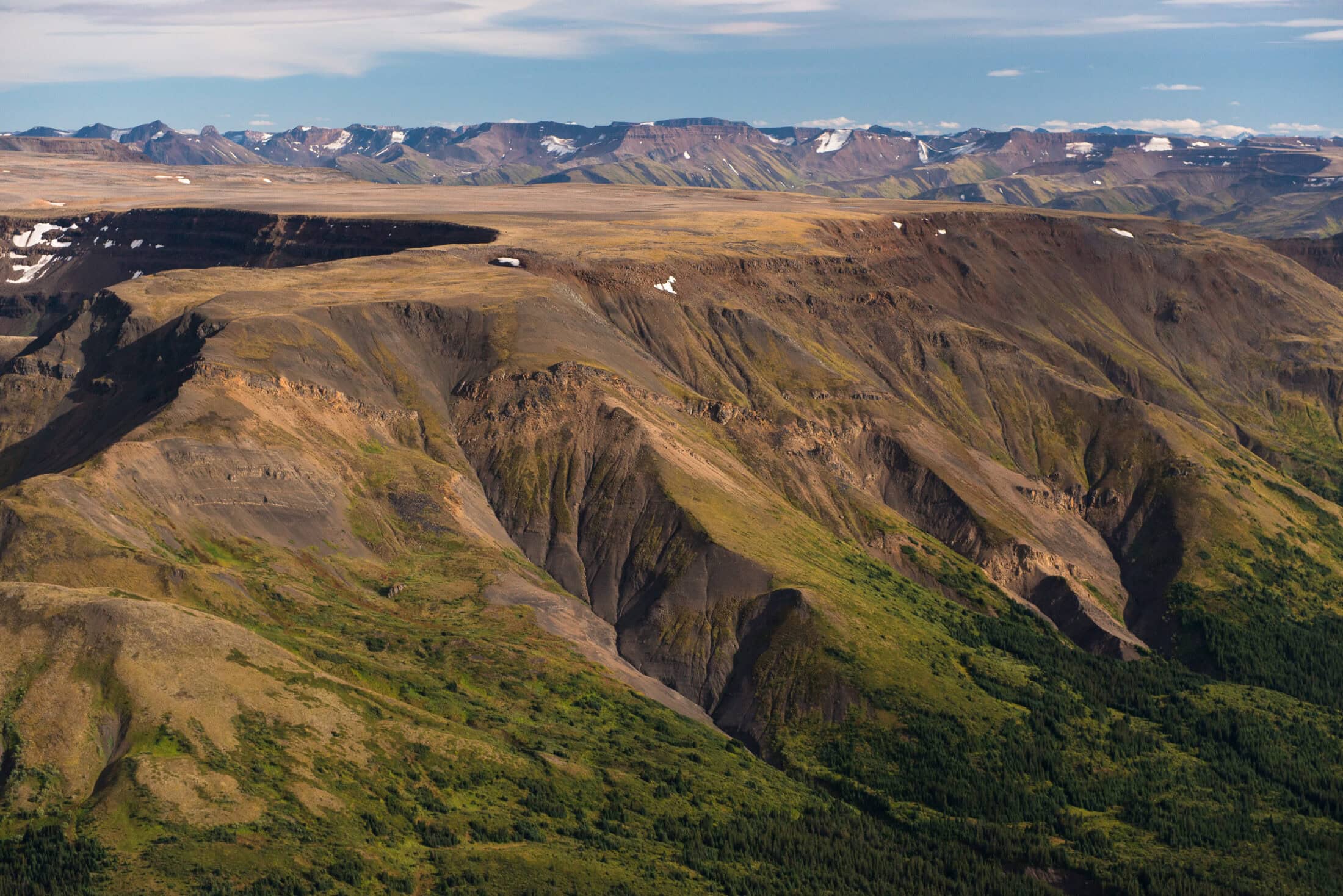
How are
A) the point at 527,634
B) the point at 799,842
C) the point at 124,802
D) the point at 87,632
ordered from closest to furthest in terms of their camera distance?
the point at 124,802, the point at 87,632, the point at 799,842, the point at 527,634

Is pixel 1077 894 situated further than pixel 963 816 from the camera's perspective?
No

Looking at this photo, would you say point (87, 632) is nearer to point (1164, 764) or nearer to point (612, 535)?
point (612, 535)

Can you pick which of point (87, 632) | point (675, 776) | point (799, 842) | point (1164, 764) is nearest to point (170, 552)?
point (87, 632)

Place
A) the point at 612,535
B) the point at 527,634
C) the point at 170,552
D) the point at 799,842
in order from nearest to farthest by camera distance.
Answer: the point at 799,842 < the point at 170,552 < the point at 527,634 < the point at 612,535

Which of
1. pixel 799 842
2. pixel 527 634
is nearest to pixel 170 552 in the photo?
→ pixel 527 634

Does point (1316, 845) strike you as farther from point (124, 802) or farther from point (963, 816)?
point (124, 802)

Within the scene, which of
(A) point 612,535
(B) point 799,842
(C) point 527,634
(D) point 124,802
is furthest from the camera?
(A) point 612,535

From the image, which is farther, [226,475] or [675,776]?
[226,475]

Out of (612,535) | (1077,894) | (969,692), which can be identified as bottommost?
(1077,894)

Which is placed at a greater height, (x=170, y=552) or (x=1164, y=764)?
(x=170, y=552)
